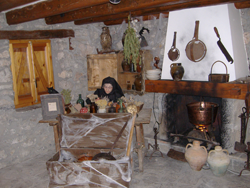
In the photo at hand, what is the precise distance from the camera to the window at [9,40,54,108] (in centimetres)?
367

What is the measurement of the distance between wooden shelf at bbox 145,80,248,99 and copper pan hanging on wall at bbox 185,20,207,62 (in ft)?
1.31

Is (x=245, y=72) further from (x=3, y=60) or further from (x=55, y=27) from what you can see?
(x=3, y=60)

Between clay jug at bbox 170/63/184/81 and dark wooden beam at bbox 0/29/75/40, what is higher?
dark wooden beam at bbox 0/29/75/40

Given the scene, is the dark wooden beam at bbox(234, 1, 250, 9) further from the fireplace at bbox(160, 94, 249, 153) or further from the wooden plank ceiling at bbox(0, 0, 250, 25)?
the fireplace at bbox(160, 94, 249, 153)

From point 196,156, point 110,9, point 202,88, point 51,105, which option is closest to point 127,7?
point 110,9

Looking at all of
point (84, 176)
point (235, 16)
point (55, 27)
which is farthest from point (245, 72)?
point (55, 27)

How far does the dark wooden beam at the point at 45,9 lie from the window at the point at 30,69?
44 centimetres

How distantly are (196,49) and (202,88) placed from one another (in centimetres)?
62

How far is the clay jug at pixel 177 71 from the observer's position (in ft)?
11.1

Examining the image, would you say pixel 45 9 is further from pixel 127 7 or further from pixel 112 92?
pixel 112 92

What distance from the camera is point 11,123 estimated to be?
11.9 ft

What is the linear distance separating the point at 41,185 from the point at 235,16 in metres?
3.84

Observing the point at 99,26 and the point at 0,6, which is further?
the point at 99,26

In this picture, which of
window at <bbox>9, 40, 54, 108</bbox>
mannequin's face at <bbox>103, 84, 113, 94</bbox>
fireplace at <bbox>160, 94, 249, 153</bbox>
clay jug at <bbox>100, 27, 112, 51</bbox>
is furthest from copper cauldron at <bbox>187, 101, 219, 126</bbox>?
window at <bbox>9, 40, 54, 108</bbox>
